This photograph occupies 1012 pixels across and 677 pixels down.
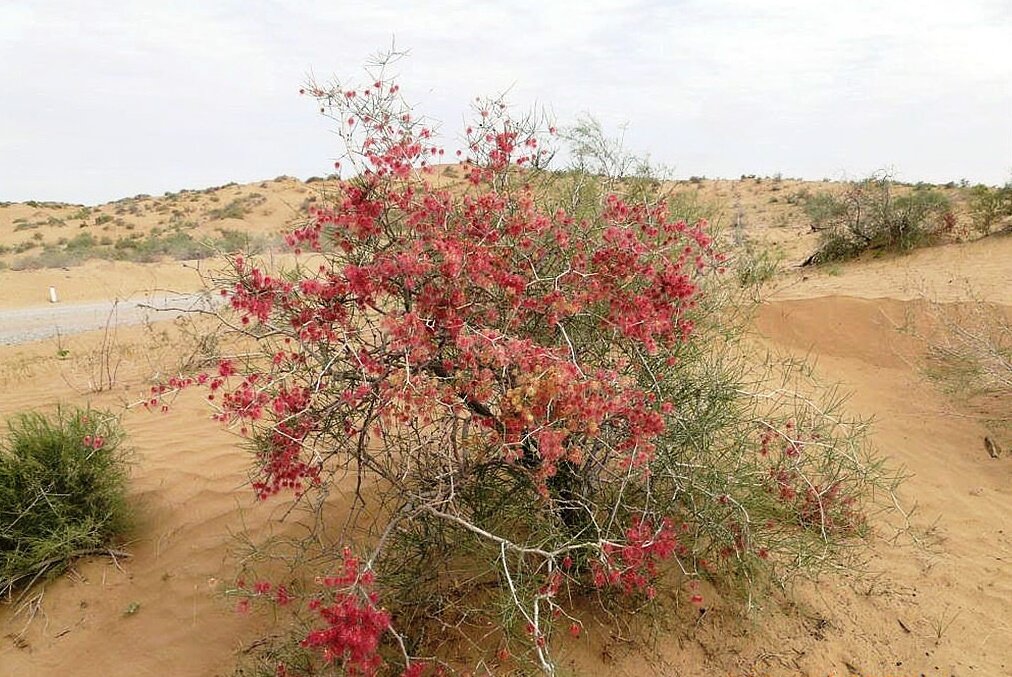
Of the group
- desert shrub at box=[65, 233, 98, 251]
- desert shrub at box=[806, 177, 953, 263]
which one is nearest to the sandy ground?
desert shrub at box=[806, 177, 953, 263]

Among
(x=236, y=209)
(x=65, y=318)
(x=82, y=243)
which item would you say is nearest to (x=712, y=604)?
(x=65, y=318)

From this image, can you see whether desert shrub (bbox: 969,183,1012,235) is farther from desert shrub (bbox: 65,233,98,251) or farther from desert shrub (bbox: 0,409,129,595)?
desert shrub (bbox: 65,233,98,251)

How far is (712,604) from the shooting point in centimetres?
339

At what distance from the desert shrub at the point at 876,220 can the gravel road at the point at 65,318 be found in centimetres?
1249

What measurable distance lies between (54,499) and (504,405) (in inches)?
122

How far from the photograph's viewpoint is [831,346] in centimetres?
788

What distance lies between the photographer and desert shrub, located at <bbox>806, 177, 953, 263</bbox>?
13055 mm

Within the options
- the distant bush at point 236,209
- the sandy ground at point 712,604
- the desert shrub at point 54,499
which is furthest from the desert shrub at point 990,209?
the distant bush at point 236,209

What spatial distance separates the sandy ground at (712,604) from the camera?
3229mm

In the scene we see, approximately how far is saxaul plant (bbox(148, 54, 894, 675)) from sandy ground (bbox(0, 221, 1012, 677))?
0.25 metres

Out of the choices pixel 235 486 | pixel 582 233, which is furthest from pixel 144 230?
pixel 582 233

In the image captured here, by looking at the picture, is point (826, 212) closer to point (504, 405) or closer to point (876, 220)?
point (876, 220)

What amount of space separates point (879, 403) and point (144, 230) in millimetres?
36178

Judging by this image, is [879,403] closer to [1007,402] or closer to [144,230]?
[1007,402]
